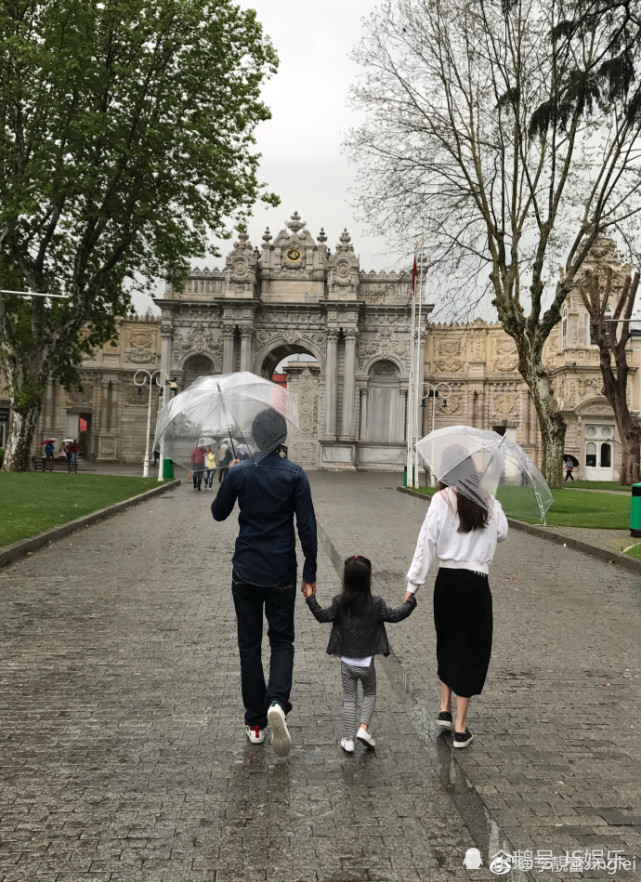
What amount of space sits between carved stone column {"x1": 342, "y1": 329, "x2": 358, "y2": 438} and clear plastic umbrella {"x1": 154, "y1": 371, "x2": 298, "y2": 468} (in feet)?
153

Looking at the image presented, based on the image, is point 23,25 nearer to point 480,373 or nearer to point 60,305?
point 60,305

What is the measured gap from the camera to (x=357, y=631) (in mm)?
4684

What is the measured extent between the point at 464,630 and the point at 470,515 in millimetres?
658

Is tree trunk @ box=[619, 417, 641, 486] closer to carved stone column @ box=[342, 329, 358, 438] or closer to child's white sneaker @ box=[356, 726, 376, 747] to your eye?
carved stone column @ box=[342, 329, 358, 438]

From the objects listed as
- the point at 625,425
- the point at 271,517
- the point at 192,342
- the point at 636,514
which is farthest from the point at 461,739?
the point at 192,342

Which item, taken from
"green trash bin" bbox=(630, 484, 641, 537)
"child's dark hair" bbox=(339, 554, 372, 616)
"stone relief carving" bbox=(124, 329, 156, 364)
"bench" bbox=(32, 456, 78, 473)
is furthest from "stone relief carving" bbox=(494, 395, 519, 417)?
"child's dark hair" bbox=(339, 554, 372, 616)

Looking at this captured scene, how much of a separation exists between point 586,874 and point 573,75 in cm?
2038

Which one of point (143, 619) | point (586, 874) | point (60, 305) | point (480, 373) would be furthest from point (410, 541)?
point (480, 373)

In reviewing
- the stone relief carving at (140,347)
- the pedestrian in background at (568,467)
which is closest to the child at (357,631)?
the pedestrian in background at (568,467)

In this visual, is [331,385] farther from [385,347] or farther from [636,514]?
[636,514]

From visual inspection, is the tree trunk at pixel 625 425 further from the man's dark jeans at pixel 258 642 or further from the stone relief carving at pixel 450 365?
the man's dark jeans at pixel 258 642

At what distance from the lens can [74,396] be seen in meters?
57.0

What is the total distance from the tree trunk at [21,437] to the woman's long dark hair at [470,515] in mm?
26231

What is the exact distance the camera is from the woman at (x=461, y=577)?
488 cm
